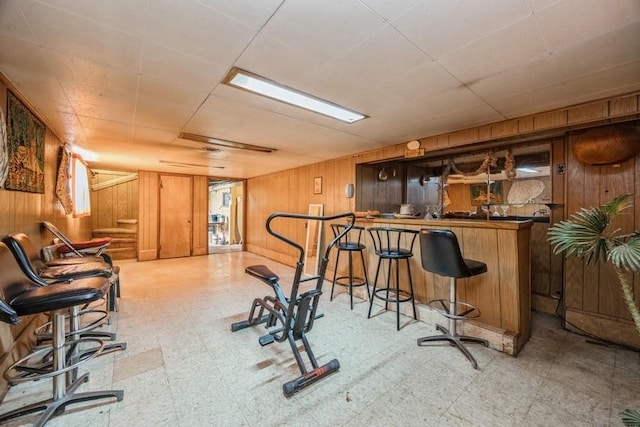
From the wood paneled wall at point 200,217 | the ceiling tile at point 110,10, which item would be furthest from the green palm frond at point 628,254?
the wood paneled wall at point 200,217

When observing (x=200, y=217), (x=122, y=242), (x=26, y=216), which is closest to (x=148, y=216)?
(x=122, y=242)

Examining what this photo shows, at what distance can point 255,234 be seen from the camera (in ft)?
24.7

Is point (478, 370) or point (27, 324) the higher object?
point (27, 324)

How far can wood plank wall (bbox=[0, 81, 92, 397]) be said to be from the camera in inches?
75.7

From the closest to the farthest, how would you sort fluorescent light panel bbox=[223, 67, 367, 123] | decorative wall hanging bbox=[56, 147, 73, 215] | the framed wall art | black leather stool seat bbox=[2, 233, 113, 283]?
1. black leather stool seat bbox=[2, 233, 113, 283]
2. fluorescent light panel bbox=[223, 67, 367, 123]
3. decorative wall hanging bbox=[56, 147, 73, 215]
4. the framed wall art

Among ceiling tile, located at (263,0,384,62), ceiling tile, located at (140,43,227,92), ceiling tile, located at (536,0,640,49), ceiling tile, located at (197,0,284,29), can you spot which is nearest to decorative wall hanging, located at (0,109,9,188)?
ceiling tile, located at (140,43,227,92)

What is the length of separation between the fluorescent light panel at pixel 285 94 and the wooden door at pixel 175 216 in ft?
18.1

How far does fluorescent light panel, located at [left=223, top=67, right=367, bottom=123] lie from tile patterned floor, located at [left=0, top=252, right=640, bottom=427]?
88.7 inches

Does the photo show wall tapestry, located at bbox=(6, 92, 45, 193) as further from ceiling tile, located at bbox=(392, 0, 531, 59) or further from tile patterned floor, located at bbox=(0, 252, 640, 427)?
ceiling tile, located at bbox=(392, 0, 531, 59)

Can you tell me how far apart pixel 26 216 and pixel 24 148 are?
0.61 metres

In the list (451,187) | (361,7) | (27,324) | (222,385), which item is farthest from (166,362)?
(451,187)

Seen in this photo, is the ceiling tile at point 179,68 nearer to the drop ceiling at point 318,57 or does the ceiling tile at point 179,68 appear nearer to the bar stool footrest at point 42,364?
the drop ceiling at point 318,57

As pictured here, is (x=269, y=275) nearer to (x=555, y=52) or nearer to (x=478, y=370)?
(x=478, y=370)

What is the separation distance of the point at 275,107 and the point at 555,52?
84.0 inches
